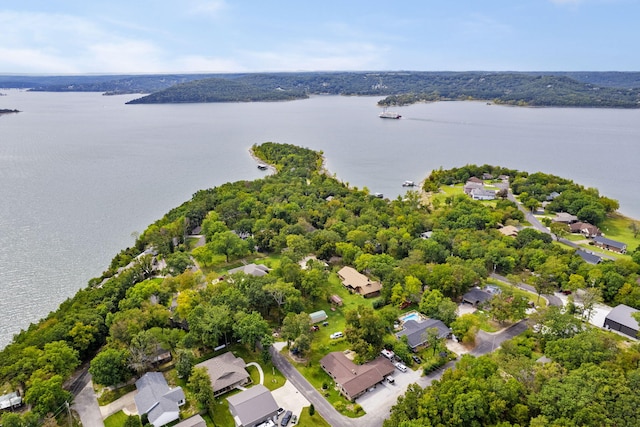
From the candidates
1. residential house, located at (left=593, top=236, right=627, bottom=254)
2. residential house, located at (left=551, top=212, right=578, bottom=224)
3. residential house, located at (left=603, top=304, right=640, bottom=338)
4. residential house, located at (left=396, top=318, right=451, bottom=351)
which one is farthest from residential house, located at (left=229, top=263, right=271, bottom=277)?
residential house, located at (left=551, top=212, right=578, bottom=224)

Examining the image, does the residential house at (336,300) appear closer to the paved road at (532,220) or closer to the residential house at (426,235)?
the residential house at (426,235)

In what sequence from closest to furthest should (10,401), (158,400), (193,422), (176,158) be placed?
(193,422) → (158,400) → (10,401) → (176,158)

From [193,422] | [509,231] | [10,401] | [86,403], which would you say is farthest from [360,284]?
[10,401]

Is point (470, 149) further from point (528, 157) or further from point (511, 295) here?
point (511, 295)

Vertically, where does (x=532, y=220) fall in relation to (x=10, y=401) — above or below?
above

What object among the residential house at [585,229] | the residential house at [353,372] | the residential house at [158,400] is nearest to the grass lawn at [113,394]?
the residential house at [158,400]

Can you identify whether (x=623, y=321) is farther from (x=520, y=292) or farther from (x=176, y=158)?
A: (x=176, y=158)
